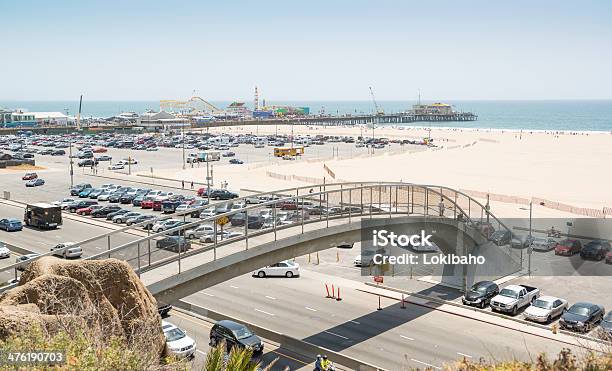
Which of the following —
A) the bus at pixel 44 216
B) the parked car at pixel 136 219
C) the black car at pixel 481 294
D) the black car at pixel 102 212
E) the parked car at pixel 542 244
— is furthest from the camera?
the black car at pixel 102 212

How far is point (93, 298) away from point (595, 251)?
27351 millimetres

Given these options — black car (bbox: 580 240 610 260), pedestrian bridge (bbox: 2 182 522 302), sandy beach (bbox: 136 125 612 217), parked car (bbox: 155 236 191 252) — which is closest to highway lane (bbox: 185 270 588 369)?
pedestrian bridge (bbox: 2 182 522 302)

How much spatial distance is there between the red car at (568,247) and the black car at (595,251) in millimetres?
484

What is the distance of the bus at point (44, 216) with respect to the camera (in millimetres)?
40406

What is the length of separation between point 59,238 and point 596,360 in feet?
111

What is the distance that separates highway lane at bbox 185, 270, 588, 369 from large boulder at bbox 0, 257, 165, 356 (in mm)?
8595

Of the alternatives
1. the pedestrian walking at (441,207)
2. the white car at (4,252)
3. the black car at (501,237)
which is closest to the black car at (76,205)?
the white car at (4,252)

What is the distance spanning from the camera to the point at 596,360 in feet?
31.6

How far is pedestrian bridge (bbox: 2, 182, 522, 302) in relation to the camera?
16484 mm

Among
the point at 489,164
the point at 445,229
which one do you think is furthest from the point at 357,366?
the point at 489,164

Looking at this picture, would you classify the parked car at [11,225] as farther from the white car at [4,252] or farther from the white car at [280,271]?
the white car at [280,271]

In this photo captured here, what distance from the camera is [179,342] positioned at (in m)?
19.3

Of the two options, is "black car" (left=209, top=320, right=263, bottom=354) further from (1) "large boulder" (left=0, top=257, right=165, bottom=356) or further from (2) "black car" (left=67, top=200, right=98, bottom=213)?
(2) "black car" (left=67, top=200, right=98, bottom=213)

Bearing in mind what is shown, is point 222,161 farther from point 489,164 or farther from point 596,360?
point 596,360
